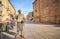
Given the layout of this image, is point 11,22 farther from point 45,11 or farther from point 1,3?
point 45,11

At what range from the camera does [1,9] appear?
2783 cm

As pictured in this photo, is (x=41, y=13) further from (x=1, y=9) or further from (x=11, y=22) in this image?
(x=11, y=22)

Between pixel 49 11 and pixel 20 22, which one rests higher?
pixel 49 11

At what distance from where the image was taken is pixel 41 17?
4422cm

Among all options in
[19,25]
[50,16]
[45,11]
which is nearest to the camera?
[19,25]

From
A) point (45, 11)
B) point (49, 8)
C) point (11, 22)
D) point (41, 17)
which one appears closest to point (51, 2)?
point (49, 8)

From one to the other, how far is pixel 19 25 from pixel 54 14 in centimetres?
2600

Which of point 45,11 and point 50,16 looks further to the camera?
point 45,11

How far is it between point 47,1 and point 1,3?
15382 millimetres

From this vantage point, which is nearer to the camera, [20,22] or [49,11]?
[20,22]

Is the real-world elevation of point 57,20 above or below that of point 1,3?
below

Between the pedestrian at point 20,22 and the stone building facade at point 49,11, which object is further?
the stone building facade at point 49,11

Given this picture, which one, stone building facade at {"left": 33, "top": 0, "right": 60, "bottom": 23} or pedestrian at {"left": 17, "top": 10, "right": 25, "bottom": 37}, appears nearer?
pedestrian at {"left": 17, "top": 10, "right": 25, "bottom": 37}

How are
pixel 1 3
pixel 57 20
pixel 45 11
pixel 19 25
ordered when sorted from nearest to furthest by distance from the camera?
pixel 19 25 → pixel 1 3 → pixel 57 20 → pixel 45 11
